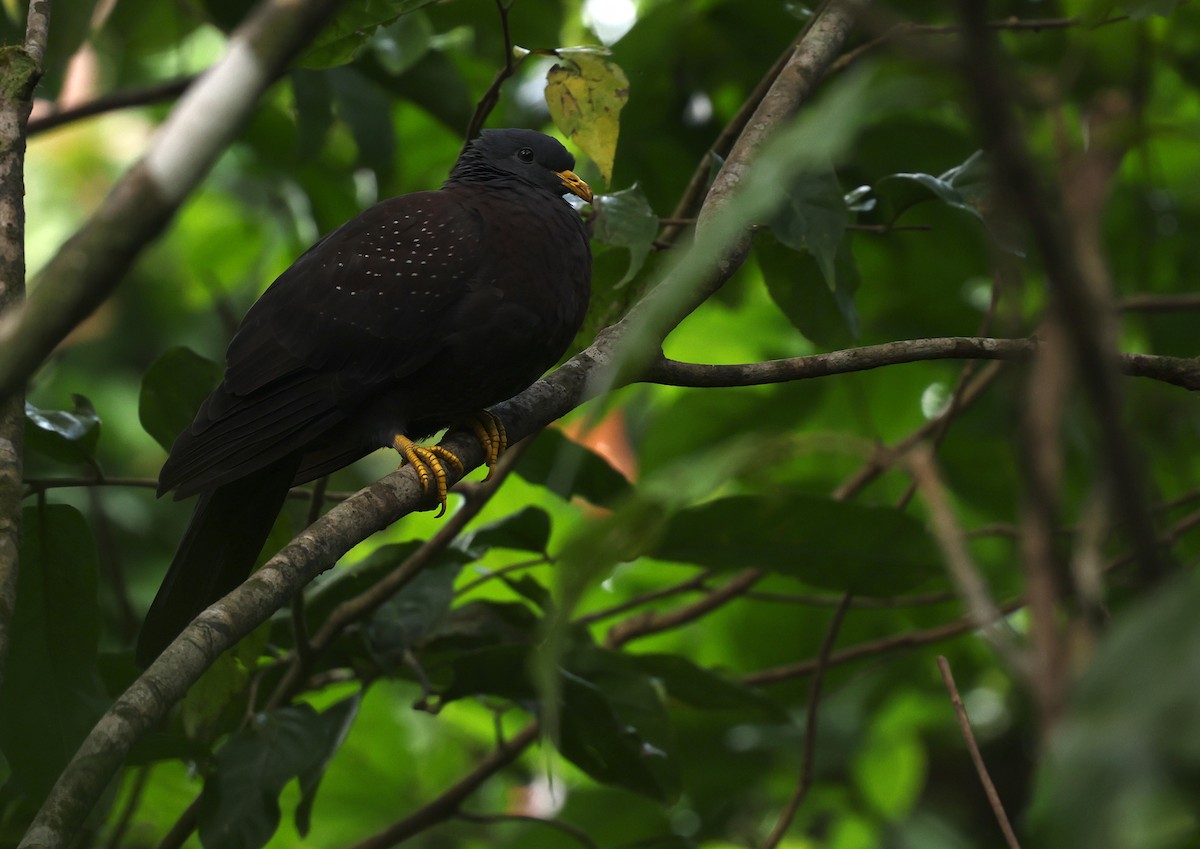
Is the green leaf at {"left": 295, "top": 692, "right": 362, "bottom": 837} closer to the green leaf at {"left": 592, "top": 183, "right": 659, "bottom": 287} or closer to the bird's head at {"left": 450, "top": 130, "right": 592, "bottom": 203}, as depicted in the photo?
the green leaf at {"left": 592, "top": 183, "right": 659, "bottom": 287}

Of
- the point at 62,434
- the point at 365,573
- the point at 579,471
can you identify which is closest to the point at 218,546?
the point at 365,573

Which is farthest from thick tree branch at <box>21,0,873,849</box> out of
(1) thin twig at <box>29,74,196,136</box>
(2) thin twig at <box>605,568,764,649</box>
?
(1) thin twig at <box>29,74,196,136</box>

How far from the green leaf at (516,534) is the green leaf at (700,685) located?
31cm

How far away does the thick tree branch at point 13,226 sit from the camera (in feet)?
5.60

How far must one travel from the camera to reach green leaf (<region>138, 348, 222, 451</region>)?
2588 millimetres

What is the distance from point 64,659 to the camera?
83.4 inches

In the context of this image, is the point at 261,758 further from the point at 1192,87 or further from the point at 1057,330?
the point at 1192,87

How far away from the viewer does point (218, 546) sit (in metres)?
2.56

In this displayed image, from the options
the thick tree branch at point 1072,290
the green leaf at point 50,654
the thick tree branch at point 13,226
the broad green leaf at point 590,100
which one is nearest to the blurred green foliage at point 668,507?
the green leaf at point 50,654

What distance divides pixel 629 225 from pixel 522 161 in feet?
3.43

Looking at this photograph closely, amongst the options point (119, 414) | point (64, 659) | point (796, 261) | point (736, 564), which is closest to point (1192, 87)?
point (796, 261)

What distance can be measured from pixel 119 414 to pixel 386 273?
413cm

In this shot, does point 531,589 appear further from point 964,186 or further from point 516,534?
point 964,186

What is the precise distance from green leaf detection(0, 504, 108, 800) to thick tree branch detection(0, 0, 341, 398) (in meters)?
1.18
